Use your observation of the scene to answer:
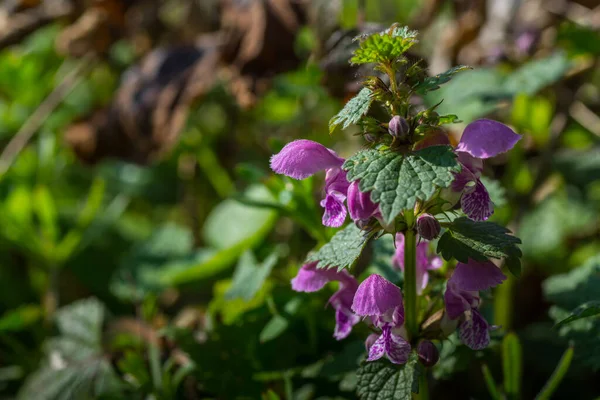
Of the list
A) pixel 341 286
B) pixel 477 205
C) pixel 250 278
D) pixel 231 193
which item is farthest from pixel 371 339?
Result: pixel 231 193

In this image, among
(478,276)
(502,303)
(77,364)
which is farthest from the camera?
(502,303)

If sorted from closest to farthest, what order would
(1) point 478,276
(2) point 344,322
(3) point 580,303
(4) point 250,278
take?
(1) point 478,276 < (2) point 344,322 < (3) point 580,303 < (4) point 250,278

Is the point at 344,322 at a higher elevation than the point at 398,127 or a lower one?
lower

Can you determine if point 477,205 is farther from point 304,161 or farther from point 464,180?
point 304,161

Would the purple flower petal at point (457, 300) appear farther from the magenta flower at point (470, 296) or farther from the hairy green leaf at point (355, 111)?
the hairy green leaf at point (355, 111)

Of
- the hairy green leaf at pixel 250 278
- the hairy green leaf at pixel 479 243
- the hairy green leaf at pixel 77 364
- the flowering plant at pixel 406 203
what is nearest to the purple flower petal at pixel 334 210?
the flowering plant at pixel 406 203

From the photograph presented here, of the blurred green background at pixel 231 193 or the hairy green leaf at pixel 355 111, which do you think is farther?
the blurred green background at pixel 231 193

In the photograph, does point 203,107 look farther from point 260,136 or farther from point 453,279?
point 453,279

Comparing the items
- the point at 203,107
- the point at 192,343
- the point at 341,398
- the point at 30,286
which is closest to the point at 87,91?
the point at 203,107
